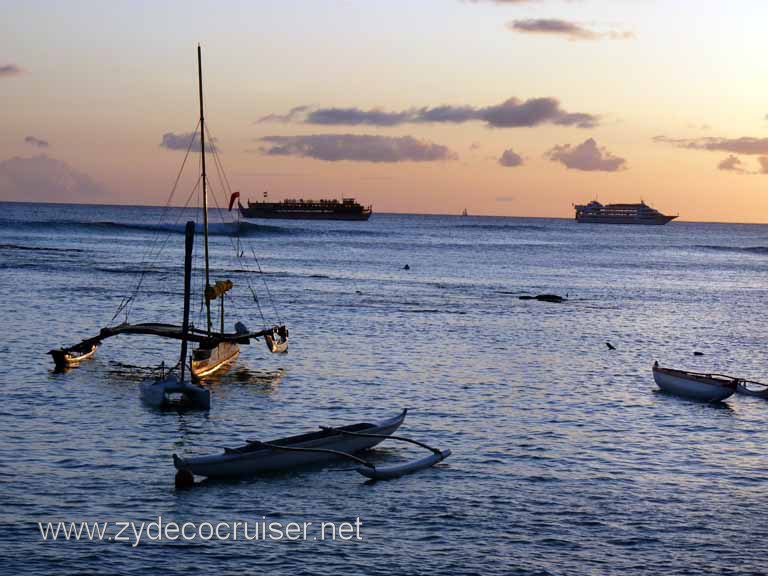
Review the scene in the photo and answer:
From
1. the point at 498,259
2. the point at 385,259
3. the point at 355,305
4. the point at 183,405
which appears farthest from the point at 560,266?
the point at 183,405

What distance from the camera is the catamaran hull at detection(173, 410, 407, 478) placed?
2492 centimetres

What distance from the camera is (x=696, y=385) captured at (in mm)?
38688

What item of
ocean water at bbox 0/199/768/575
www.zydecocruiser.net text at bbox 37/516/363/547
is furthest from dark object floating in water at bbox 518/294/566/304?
www.zydecocruiser.net text at bbox 37/516/363/547

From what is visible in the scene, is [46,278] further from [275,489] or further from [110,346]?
[275,489]

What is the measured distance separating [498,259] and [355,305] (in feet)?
250

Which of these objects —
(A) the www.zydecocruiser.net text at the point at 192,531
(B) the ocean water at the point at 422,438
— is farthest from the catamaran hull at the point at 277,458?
(A) the www.zydecocruiser.net text at the point at 192,531

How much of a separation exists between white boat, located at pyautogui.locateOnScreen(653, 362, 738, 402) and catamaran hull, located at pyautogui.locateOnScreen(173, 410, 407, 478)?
51.2 feet

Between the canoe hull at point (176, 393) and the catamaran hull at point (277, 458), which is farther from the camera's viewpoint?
the canoe hull at point (176, 393)

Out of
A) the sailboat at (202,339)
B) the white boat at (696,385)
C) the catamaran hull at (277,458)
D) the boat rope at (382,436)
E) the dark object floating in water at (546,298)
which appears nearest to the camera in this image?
the catamaran hull at (277,458)

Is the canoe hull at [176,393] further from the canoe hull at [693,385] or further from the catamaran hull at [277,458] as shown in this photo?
the canoe hull at [693,385]

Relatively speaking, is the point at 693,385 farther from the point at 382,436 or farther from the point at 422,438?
the point at 382,436

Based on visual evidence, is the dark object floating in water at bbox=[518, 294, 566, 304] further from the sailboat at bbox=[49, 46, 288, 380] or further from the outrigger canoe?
the outrigger canoe

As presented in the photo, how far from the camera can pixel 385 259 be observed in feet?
428

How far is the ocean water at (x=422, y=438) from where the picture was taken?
68.3ft
